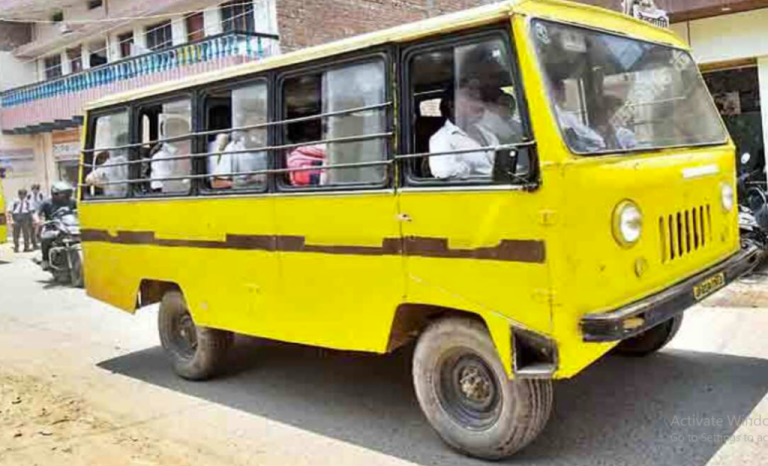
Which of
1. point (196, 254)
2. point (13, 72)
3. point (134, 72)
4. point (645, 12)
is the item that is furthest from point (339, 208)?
point (13, 72)

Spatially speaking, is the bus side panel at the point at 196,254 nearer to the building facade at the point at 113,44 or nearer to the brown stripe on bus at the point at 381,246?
the brown stripe on bus at the point at 381,246

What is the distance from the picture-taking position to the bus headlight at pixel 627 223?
12.8ft

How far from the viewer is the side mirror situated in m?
3.87

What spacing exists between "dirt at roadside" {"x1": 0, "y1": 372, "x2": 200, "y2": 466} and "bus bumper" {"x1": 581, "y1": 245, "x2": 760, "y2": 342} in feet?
8.33

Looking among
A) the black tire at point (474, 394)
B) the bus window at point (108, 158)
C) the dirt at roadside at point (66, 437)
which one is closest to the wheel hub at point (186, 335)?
the dirt at roadside at point (66, 437)

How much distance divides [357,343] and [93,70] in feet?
60.8

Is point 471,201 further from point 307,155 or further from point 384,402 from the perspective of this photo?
point 384,402

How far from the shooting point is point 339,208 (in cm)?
480

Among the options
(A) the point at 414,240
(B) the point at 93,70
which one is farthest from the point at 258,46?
(A) the point at 414,240

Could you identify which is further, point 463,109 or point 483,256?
point 463,109

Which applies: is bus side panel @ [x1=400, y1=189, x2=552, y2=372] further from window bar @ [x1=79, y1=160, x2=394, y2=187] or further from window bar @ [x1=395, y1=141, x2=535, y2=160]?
window bar @ [x1=79, y1=160, x2=394, y2=187]

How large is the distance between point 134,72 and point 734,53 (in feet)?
46.9

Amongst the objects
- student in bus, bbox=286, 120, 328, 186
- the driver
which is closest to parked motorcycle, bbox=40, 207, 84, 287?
the driver

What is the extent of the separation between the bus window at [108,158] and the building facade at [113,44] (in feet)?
30.7
